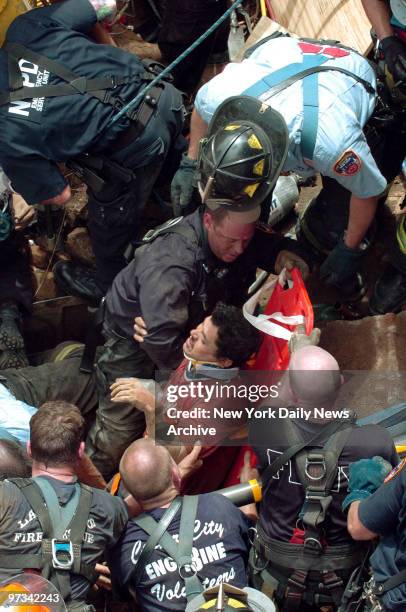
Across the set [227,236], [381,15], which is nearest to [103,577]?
[227,236]

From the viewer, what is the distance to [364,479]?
307cm

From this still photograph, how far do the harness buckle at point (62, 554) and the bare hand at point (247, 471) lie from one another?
952 millimetres

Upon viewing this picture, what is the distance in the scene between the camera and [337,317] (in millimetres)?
5012

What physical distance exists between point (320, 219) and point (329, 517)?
2.16 metres

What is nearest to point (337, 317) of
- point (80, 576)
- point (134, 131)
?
point (134, 131)

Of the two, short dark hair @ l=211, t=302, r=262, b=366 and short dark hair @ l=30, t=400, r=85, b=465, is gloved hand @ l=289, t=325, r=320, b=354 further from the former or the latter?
short dark hair @ l=30, t=400, r=85, b=465

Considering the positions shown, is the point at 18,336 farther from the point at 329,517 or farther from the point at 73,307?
the point at 329,517

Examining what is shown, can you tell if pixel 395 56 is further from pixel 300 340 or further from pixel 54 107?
pixel 54 107

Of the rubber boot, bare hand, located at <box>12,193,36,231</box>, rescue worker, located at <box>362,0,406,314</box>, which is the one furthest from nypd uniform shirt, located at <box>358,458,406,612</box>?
bare hand, located at <box>12,193,36,231</box>

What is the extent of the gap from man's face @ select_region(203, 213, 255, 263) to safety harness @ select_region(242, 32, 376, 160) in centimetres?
48

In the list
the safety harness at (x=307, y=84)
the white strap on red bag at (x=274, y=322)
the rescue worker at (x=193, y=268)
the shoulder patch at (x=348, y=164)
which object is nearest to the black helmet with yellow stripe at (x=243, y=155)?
the rescue worker at (x=193, y=268)

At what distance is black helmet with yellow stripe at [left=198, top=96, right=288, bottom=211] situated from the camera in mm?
3701

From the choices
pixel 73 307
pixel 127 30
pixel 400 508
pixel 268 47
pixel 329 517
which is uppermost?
pixel 268 47

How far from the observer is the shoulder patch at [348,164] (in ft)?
12.3
